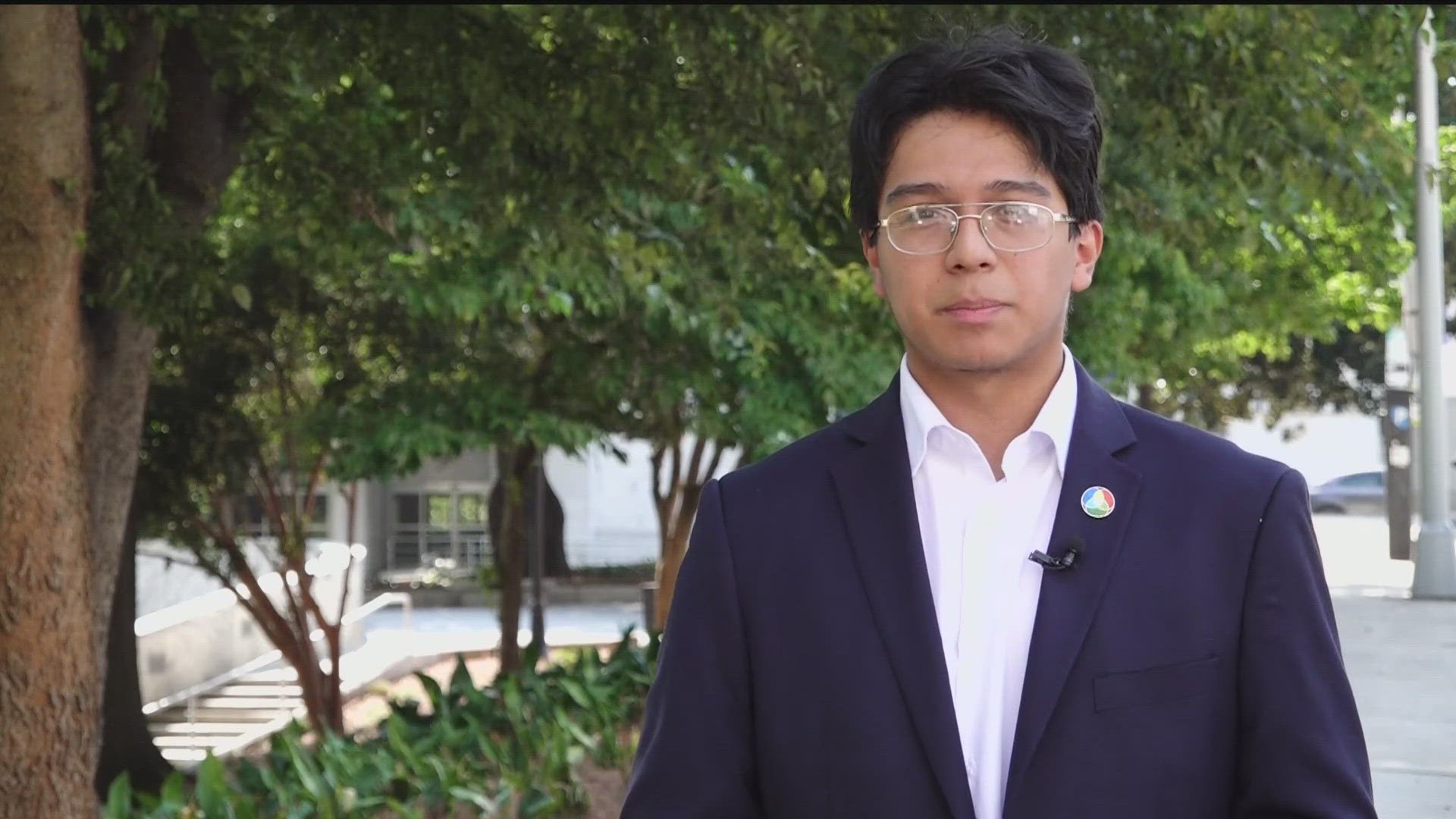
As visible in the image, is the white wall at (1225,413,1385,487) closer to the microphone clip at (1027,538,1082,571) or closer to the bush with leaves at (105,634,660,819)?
the bush with leaves at (105,634,660,819)

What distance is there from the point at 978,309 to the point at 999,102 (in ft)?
0.78

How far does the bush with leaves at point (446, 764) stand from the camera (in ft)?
25.1

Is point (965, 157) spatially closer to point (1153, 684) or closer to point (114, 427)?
point (1153, 684)

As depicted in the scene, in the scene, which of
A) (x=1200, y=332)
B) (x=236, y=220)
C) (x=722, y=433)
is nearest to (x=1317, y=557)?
(x=722, y=433)

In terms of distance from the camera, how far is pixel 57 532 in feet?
20.9

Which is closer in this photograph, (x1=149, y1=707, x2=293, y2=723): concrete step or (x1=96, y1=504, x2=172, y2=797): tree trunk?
(x1=96, y1=504, x2=172, y2=797): tree trunk

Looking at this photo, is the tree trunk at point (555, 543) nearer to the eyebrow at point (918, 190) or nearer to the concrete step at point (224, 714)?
the concrete step at point (224, 714)

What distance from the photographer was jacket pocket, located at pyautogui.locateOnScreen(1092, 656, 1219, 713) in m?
1.94

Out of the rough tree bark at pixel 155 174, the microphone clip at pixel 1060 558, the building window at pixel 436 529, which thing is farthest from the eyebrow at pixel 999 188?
the building window at pixel 436 529

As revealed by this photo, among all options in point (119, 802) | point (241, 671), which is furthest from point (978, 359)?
point (241, 671)

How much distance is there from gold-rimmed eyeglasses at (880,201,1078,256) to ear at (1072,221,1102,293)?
10 centimetres

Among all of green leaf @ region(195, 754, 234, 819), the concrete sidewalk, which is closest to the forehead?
the concrete sidewalk

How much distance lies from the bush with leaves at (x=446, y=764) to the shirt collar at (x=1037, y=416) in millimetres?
4715

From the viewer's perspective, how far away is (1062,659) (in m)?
1.93
